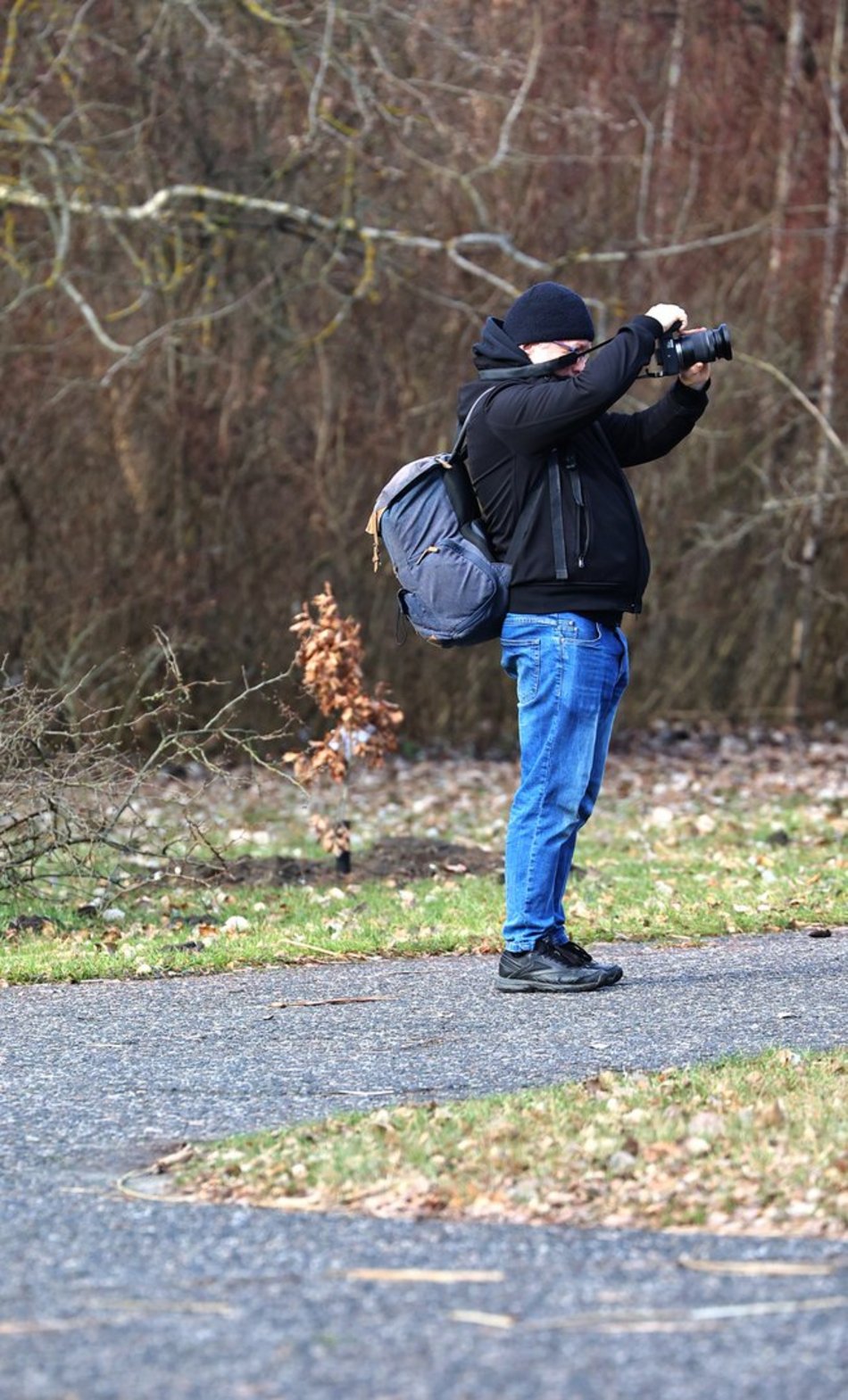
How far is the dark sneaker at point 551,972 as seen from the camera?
6613mm

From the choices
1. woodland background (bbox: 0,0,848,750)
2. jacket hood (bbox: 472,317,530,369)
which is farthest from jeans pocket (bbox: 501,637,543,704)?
woodland background (bbox: 0,0,848,750)

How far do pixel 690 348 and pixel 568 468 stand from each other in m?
0.54

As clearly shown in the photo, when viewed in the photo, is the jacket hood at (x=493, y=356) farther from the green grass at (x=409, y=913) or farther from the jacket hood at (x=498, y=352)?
the green grass at (x=409, y=913)

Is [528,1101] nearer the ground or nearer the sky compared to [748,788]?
nearer the sky

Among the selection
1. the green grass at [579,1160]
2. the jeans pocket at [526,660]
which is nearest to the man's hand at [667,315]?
the jeans pocket at [526,660]

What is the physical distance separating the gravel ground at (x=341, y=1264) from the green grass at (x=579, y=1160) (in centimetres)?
14

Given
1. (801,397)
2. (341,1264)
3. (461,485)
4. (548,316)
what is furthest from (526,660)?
(801,397)

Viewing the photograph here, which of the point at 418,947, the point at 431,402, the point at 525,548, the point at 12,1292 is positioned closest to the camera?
the point at 12,1292

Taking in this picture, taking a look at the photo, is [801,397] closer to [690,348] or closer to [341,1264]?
[690,348]

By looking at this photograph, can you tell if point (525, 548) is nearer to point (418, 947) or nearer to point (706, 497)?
point (418, 947)

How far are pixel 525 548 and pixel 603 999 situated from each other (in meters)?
1.44

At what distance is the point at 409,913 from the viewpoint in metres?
8.60

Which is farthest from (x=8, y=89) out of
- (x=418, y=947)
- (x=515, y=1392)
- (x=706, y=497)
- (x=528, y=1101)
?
(x=515, y=1392)

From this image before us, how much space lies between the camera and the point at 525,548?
637 centimetres
